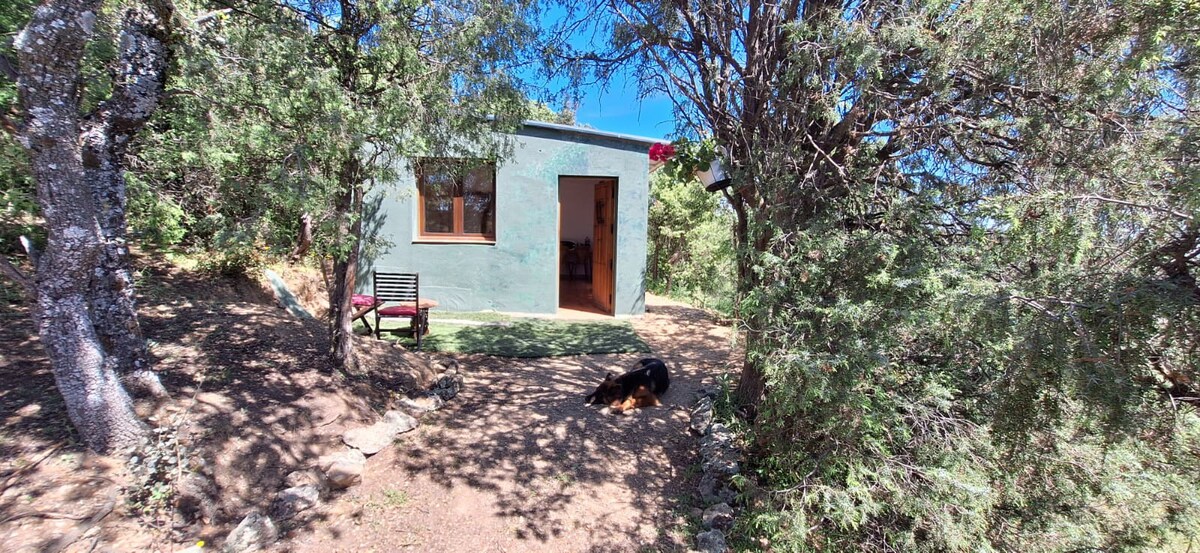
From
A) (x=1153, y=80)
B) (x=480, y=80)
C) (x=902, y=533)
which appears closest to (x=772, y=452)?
(x=902, y=533)

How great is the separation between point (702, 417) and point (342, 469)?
8.46ft

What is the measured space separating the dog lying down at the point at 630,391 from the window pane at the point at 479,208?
449 centimetres

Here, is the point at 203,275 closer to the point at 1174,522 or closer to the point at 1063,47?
the point at 1063,47

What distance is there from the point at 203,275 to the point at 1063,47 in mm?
8107

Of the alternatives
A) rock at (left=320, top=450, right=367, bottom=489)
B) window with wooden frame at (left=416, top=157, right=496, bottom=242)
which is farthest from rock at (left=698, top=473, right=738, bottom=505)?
window with wooden frame at (left=416, top=157, right=496, bottom=242)

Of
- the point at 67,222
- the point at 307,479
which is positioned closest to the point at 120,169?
the point at 67,222

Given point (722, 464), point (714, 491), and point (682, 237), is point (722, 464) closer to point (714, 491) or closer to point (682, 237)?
point (714, 491)

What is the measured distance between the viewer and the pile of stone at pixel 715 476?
2.58 meters

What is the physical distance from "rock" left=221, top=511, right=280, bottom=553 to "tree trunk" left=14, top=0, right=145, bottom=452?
78cm

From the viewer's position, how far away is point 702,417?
12.7 feet

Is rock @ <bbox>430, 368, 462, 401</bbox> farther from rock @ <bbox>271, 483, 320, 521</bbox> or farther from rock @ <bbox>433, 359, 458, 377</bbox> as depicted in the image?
rock @ <bbox>271, 483, 320, 521</bbox>

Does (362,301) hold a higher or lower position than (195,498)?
higher

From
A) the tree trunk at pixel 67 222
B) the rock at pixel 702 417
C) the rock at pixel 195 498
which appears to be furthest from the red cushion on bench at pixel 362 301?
the rock at pixel 702 417

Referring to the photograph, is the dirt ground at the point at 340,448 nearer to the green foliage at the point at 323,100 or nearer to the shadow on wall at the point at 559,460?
the shadow on wall at the point at 559,460
